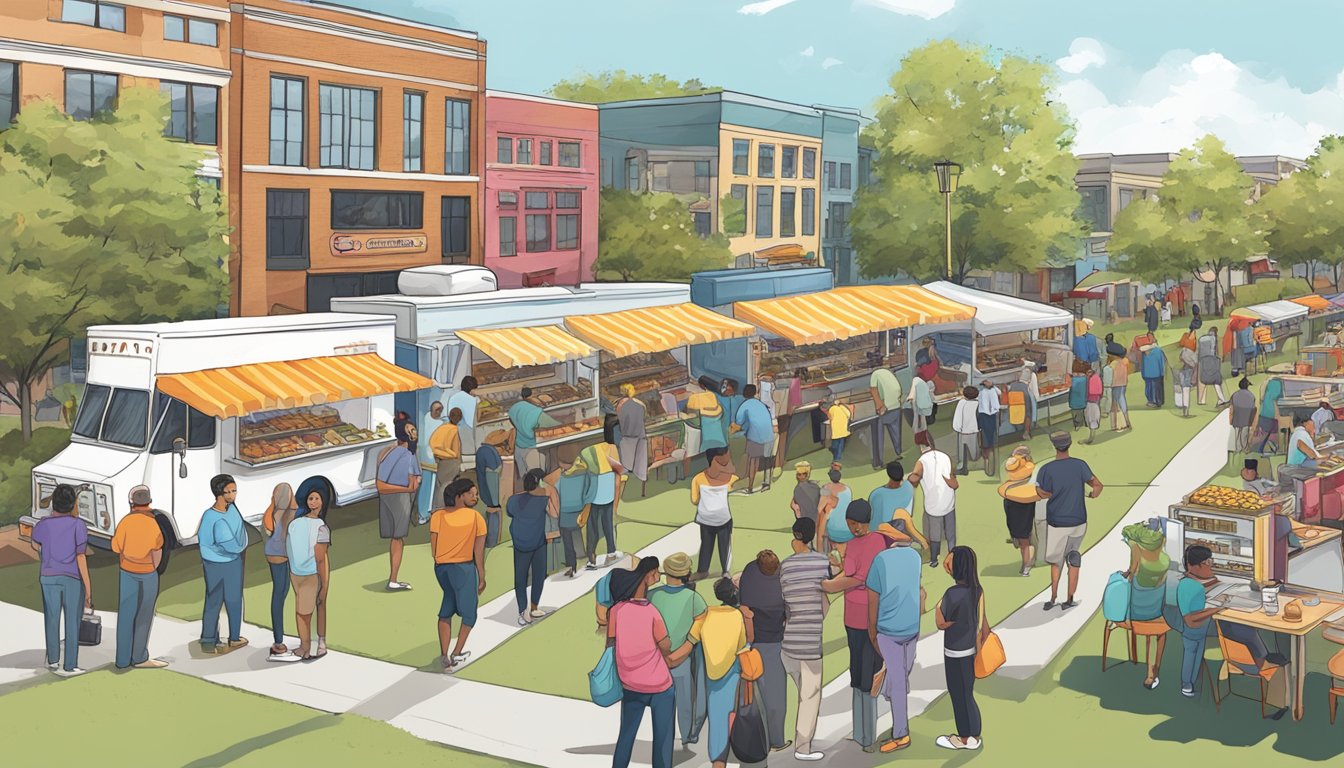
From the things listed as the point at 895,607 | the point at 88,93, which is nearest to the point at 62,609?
the point at 895,607

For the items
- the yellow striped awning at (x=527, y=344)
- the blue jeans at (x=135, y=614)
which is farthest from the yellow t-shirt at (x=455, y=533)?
the yellow striped awning at (x=527, y=344)

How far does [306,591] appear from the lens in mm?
11758

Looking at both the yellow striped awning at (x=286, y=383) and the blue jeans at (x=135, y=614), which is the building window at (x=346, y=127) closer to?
the yellow striped awning at (x=286, y=383)

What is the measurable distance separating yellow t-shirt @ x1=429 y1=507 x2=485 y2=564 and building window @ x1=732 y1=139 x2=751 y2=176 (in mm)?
39660

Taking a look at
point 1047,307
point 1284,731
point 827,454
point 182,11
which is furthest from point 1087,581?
point 182,11

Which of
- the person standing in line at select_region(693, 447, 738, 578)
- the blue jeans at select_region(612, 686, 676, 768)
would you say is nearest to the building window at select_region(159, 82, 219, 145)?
the person standing in line at select_region(693, 447, 738, 578)

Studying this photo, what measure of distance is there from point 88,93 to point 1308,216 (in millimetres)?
59814

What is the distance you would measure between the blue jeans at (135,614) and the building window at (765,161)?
41.6 metres

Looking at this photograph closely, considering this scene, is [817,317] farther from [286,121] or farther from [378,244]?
[286,121]

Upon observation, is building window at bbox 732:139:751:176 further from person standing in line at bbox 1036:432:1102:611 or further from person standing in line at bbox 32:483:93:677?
person standing in line at bbox 32:483:93:677

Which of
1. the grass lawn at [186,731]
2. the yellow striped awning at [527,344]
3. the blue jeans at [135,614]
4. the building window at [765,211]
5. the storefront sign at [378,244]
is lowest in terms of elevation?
the grass lawn at [186,731]

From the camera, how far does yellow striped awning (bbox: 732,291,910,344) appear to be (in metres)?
23.4

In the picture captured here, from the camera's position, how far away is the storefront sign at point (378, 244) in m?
32.4

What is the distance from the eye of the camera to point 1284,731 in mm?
10156
